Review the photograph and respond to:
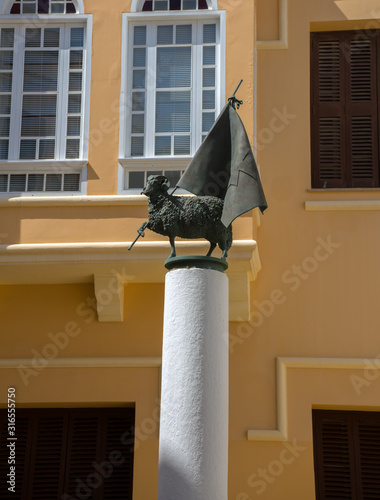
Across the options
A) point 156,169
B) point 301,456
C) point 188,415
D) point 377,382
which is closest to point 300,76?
point 156,169

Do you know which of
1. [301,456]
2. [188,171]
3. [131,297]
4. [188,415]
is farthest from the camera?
[131,297]

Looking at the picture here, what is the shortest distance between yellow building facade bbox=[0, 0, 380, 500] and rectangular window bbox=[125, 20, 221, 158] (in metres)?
0.02

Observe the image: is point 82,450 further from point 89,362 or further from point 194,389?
point 194,389

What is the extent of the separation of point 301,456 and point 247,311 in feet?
5.24

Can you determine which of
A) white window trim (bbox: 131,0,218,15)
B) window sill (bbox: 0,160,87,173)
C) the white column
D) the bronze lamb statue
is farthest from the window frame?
the white column

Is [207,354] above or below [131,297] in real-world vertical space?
below

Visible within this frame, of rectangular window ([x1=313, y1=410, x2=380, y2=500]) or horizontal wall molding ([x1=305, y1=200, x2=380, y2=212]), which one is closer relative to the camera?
rectangular window ([x1=313, y1=410, x2=380, y2=500])

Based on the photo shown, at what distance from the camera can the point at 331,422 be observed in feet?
31.4

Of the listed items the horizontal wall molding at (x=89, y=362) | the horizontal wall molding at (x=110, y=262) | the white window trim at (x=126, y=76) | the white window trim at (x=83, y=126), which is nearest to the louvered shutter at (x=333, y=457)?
the horizontal wall molding at (x=110, y=262)

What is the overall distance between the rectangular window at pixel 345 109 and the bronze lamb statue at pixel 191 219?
323 centimetres

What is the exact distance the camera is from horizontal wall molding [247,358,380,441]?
9.27 m

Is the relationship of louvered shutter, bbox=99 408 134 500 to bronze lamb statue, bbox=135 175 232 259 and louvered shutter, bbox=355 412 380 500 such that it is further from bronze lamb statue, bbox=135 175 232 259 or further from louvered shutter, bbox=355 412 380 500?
bronze lamb statue, bbox=135 175 232 259

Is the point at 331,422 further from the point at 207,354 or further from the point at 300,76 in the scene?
the point at 300,76

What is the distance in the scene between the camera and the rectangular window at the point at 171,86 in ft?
32.0
